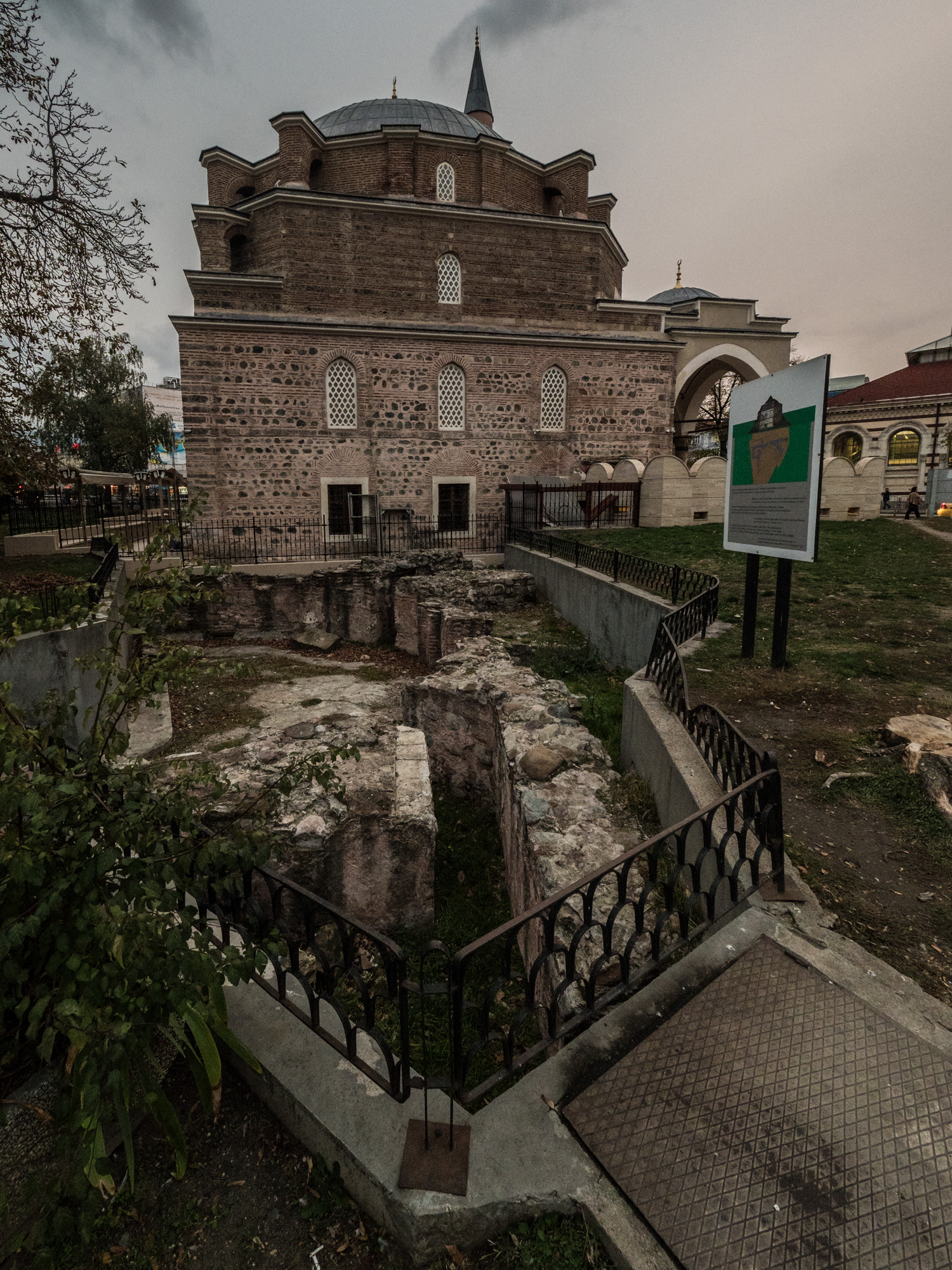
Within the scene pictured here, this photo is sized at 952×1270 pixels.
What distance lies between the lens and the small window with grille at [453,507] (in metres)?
23.0

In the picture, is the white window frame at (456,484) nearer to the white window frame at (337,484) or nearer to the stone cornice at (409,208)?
the white window frame at (337,484)

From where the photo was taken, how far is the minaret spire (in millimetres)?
31938

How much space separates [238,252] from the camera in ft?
74.8

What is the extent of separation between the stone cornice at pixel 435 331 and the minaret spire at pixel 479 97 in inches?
674

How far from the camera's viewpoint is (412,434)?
73.0 ft

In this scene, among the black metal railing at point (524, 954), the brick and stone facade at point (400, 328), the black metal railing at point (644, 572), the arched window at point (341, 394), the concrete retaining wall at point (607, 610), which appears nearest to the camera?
the black metal railing at point (524, 954)

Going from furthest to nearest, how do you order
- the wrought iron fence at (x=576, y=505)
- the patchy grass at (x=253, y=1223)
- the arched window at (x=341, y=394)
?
1. the arched window at (x=341, y=394)
2. the wrought iron fence at (x=576, y=505)
3. the patchy grass at (x=253, y=1223)

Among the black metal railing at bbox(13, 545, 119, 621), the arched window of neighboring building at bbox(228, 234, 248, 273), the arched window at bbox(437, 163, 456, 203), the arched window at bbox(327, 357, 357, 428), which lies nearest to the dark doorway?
the arched window at bbox(327, 357, 357, 428)

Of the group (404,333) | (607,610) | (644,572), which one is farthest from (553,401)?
(644,572)

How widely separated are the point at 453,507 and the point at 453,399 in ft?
12.8

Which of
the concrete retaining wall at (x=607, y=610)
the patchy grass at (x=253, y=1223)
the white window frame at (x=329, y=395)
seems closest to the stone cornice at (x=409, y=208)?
the white window frame at (x=329, y=395)

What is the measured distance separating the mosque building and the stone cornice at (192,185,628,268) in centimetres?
7

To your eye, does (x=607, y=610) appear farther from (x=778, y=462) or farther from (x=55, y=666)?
(x=55, y=666)

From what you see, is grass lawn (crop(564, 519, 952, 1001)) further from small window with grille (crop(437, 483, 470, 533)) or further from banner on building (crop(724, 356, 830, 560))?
small window with grille (crop(437, 483, 470, 533))
